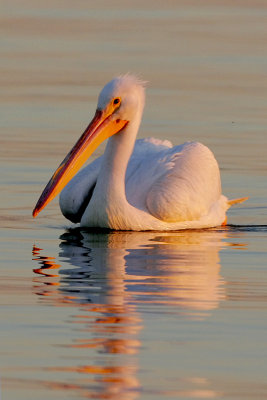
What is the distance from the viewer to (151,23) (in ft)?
66.1

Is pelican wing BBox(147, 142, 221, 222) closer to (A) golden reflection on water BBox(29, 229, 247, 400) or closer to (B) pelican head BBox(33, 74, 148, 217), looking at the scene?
(A) golden reflection on water BBox(29, 229, 247, 400)

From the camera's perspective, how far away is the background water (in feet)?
19.0

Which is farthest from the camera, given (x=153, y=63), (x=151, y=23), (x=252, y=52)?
(x=151, y=23)

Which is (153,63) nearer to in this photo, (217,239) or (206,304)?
(217,239)

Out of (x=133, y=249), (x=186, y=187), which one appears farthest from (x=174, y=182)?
(x=133, y=249)

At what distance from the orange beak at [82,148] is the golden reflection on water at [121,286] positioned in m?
0.38

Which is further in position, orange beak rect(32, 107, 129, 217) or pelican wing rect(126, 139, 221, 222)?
pelican wing rect(126, 139, 221, 222)

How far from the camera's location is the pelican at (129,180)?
374 inches

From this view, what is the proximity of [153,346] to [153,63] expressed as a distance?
410 inches

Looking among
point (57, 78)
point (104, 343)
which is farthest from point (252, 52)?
point (104, 343)

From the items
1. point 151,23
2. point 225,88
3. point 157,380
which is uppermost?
point 151,23

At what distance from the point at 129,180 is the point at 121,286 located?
8.49ft

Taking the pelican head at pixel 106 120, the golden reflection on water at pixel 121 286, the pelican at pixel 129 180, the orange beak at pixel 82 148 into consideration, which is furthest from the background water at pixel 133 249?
the pelican head at pixel 106 120

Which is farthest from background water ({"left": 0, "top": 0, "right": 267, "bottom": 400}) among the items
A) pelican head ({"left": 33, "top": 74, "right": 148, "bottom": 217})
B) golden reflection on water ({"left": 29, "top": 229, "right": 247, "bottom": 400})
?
pelican head ({"left": 33, "top": 74, "right": 148, "bottom": 217})
